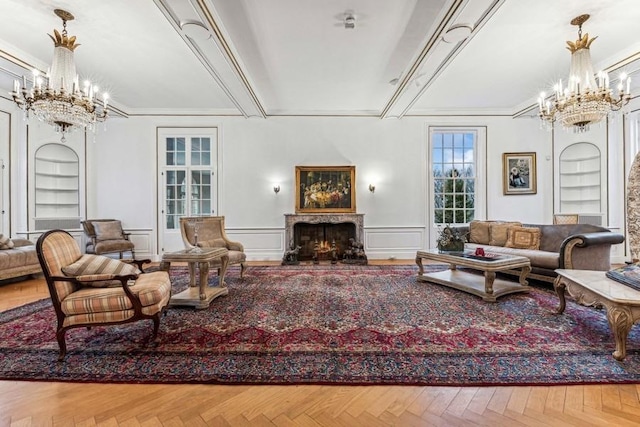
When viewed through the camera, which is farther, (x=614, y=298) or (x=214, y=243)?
(x=214, y=243)

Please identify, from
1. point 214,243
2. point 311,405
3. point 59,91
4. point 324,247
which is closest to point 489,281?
point 311,405

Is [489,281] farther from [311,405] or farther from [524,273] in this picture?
[311,405]

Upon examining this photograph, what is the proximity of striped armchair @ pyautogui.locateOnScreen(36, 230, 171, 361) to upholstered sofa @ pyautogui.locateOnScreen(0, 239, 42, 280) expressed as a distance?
2.96 metres

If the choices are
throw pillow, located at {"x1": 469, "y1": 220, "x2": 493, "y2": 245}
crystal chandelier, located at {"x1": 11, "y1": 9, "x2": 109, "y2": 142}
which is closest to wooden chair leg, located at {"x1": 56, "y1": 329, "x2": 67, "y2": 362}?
crystal chandelier, located at {"x1": 11, "y1": 9, "x2": 109, "y2": 142}

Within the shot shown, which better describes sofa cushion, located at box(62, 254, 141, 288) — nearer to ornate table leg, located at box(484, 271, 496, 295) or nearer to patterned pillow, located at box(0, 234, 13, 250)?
patterned pillow, located at box(0, 234, 13, 250)

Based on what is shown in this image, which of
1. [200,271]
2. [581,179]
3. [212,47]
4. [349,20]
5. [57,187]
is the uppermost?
[349,20]

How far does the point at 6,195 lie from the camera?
5316 mm

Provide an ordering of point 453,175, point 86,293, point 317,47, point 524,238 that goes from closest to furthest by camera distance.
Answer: point 86,293 < point 317,47 < point 524,238 < point 453,175

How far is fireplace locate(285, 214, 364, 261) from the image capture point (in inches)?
246

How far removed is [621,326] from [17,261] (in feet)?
23.7

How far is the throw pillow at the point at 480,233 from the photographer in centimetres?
529

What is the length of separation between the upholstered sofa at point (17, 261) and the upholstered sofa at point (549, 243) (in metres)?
7.19

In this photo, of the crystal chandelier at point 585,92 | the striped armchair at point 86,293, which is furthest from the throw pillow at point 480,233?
the striped armchair at point 86,293

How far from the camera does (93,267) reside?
8.19ft
